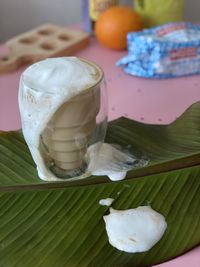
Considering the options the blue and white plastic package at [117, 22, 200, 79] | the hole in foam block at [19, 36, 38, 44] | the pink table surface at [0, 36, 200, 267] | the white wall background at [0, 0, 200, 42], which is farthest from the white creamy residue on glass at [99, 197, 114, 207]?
the white wall background at [0, 0, 200, 42]

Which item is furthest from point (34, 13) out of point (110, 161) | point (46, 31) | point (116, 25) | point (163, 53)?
point (110, 161)

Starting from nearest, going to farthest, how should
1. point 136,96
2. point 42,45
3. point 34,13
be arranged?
point 136,96 → point 42,45 → point 34,13

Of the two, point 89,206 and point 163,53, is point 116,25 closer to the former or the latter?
point 163,53

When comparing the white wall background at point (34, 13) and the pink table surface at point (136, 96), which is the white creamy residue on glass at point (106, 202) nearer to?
the pink table surface at point (136, 96)

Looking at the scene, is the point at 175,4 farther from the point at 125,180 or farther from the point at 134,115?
the point at 125,180

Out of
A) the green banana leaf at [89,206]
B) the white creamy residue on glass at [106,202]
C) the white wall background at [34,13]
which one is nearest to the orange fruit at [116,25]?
the white wall background at [34,13]

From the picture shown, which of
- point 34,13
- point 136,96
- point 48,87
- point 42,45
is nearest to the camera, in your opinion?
point 48,87

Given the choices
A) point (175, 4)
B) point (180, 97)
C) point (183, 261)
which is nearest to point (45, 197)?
point (183, 261)
